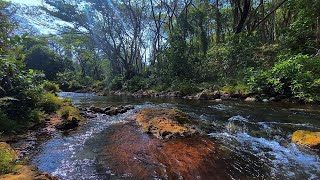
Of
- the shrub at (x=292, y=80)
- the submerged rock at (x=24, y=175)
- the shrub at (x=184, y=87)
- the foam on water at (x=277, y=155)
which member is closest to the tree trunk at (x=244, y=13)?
the shrub at (x=184, y=87)

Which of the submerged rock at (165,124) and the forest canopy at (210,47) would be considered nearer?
the submerged rock at (165,124)

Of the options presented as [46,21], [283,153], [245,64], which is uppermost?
[46,21]

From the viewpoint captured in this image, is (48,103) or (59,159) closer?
(59,159)

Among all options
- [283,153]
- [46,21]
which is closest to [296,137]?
[283,153]

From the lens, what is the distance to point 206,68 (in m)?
25.7

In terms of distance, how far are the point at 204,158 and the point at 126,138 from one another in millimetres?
2747

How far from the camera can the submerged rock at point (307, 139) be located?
6192mm

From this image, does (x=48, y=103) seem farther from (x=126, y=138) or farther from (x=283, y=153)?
(x=283, y=153)

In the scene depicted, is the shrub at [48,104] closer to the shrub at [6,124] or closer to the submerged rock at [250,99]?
the shrub at [6,124]

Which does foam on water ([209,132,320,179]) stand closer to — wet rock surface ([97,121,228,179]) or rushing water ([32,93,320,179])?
rushing water ([32,93,320,179])

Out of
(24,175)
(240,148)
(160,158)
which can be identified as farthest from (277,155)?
(24,175)

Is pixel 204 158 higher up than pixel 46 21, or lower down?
lower down

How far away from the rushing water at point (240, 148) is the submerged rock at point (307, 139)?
200mm

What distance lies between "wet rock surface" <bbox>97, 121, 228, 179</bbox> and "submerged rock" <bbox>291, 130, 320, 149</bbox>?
221 centimetres
